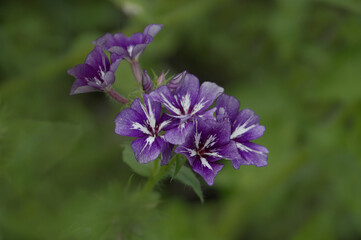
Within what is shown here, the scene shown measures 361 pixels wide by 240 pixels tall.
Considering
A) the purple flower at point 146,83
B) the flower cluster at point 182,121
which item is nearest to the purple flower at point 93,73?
the flower cluster at point 182,121

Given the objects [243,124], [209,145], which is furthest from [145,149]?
[243,124]

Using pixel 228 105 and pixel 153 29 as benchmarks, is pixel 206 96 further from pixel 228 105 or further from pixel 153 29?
pixel 153 29

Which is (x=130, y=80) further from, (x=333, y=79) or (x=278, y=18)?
(x=333, y=79)

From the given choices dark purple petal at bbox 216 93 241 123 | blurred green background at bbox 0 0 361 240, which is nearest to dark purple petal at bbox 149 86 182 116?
dark purple petal at bbox 216 93 241 123

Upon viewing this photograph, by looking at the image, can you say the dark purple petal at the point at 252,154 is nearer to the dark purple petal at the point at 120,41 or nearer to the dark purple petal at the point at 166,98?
the dark purple petal at the point at 166,98

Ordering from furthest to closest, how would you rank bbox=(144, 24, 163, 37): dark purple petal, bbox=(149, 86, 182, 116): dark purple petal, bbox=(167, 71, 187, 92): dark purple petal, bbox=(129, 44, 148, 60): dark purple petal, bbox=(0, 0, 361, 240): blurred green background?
bbox=(0, 0, 361, 240): blurred green background
bbox=(144, 24, 163, 37): dark purple petal
bbox=(129, 44, 148, 60): dark purple petal
bbox=(167, 71, 187, 92): dark purple petal
bbox=(149, 86, 182, 116): dark purple petal

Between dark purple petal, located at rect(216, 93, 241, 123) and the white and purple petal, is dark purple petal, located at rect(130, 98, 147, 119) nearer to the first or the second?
the white and purple petal
